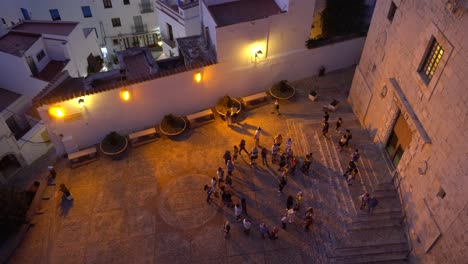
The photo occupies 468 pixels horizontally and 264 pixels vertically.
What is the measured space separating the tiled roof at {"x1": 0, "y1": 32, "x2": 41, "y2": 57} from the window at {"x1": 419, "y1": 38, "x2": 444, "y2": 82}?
2844 centimetres

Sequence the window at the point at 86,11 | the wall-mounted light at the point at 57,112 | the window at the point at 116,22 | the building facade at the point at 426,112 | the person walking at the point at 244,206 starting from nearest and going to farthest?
the building facade at the point at 426,112, the person walking at the point at 244,206, the wall-mounted light at the point at 57,112, the window at the point at 86,11, the window at the point at 116,22

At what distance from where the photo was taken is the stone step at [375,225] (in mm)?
19016

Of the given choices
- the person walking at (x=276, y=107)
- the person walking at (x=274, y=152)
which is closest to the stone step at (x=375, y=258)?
the person walking at (x=274, y=152)

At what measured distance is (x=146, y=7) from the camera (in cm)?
4203

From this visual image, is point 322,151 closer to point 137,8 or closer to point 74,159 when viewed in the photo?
point 74,159

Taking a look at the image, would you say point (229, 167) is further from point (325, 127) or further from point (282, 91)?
point (282, 91)

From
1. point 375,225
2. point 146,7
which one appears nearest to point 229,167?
point 375,225

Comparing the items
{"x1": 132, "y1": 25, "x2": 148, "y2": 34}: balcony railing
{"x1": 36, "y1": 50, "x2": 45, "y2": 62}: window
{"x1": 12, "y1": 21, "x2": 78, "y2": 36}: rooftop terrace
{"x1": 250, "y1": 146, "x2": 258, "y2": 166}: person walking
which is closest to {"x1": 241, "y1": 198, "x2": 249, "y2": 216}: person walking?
{"x1": 250, "y1": 146, "x2": 258, "y2": 166}: person walking

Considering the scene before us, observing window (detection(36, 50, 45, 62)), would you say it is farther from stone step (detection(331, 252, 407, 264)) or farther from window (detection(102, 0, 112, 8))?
stone step (detection(331, 252, 407, 264))

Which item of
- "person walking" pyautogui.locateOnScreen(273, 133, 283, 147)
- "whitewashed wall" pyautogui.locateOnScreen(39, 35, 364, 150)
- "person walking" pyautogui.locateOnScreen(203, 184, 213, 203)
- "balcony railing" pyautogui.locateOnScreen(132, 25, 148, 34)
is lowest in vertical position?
"person walking" pyautogui.locateOnScreen(203, 184, 213, 203)

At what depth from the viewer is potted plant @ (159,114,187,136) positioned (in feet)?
79.6

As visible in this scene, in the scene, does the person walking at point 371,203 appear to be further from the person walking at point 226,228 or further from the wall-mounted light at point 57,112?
the wall-mounted light at point 57,112

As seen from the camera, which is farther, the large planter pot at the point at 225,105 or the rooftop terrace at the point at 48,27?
the rooftop terrace at the point at 48,27

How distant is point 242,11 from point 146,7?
21.4m
